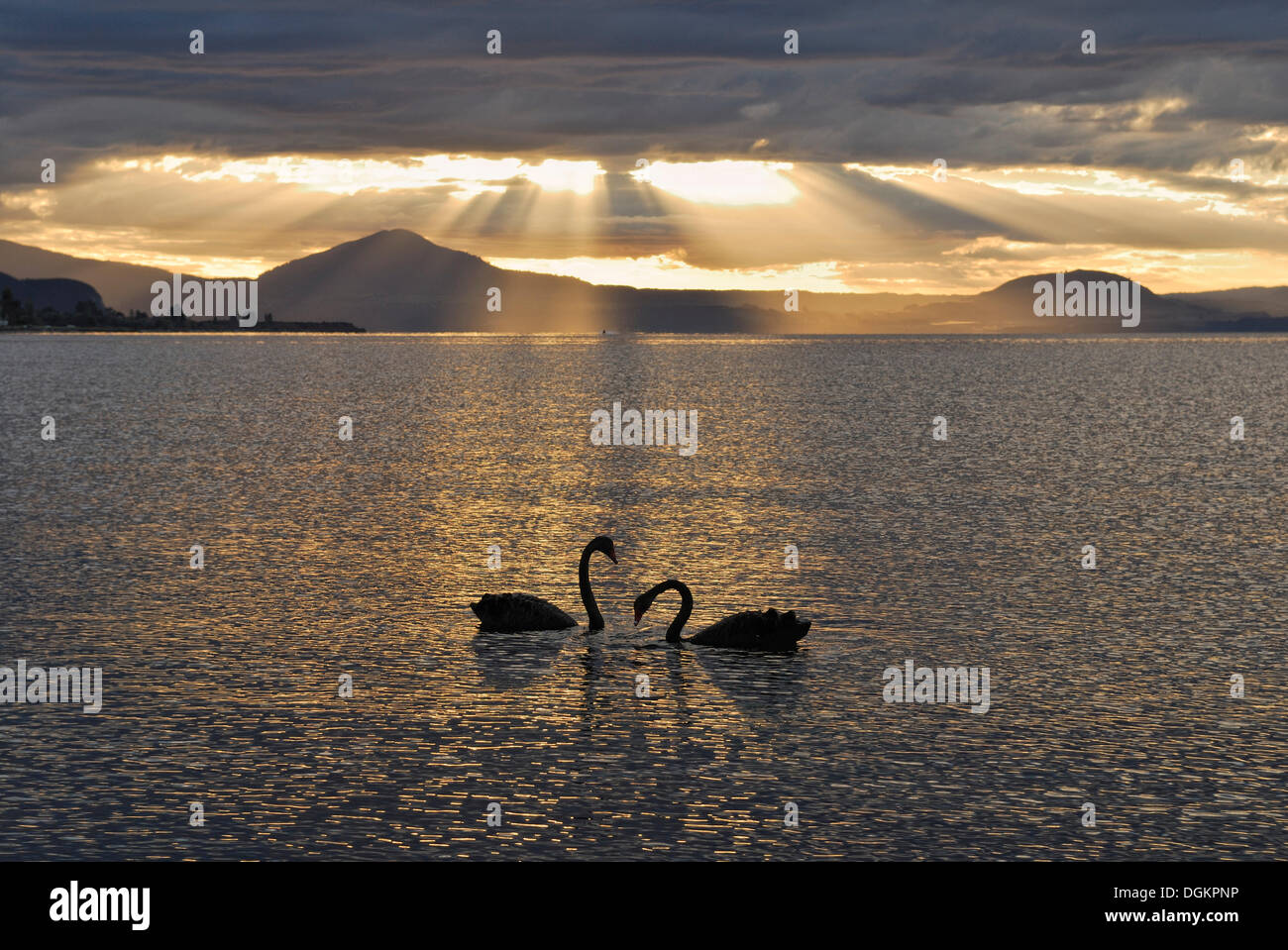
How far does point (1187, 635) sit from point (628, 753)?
14315mm

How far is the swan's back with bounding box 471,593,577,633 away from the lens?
31344 mm

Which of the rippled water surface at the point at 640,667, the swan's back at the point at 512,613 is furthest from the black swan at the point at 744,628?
the swan's back at the point at 512,613

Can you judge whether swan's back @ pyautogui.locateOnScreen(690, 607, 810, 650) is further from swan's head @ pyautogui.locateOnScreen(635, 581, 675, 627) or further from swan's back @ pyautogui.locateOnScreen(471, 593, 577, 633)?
swan's back @ pyautogui.locateOnScreen(471, 593, 577, 633)

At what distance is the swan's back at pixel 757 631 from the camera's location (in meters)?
29.0

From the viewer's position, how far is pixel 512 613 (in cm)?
3144

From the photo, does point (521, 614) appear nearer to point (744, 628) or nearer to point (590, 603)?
point (590, 603)

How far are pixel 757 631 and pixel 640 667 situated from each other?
A: 2.54 meters

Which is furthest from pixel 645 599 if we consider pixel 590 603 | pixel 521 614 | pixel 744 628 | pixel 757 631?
pixel 757 631

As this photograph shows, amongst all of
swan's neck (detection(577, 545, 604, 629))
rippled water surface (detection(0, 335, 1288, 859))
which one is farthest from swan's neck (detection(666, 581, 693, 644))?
swan's neck (detection(577, 545, 604, 629))

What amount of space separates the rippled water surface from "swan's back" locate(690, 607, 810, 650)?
0.45 metres

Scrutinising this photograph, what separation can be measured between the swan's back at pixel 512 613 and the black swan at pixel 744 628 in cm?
202

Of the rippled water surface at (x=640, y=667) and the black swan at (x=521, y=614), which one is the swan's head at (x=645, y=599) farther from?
the black swan at (x=521, y=614)

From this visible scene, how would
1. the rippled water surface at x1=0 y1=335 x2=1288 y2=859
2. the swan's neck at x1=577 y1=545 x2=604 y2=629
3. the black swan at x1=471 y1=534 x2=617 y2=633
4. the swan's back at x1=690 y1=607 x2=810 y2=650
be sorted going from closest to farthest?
the rippled water surface at x1=0 y1=335 x2=1288 y2=859 < the swan's back at x1=690 y1=607 x2=810 y2=650 < the black swan at x1=471 y1=534 x2=617 y2=633 < the swan's neck at x1=577 y1=545 x2=604 y2=629
